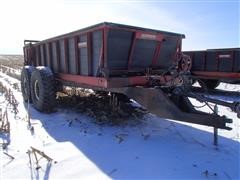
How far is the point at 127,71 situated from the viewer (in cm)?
509

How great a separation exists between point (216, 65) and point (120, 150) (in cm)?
852

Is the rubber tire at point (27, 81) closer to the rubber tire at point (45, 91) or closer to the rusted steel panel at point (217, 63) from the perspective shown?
the rubber tire at point (45, 91)

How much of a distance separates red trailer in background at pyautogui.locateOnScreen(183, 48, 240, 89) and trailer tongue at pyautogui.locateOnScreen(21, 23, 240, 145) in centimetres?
507

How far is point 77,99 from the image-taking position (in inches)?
283

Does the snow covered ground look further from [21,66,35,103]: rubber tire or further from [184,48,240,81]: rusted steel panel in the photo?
[184,48,240,81]: rusted steel panel

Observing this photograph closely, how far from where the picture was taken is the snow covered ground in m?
3.31

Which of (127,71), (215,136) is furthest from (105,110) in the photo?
(215,136)

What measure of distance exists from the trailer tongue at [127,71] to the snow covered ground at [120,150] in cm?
52

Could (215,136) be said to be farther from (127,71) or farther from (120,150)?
(127,71)

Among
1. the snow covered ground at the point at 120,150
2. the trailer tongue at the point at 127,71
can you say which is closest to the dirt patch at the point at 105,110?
the snow covered ground at the point at 120,150

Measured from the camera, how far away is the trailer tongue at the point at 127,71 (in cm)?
402

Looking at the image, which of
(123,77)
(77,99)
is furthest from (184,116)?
(77,99)

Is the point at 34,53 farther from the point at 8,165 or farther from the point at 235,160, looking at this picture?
the point at 235,160

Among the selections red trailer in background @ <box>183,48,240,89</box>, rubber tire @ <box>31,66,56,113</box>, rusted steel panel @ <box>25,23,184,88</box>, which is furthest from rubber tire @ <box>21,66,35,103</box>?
red trailer in background @ <box>183,48,240,89</box>
